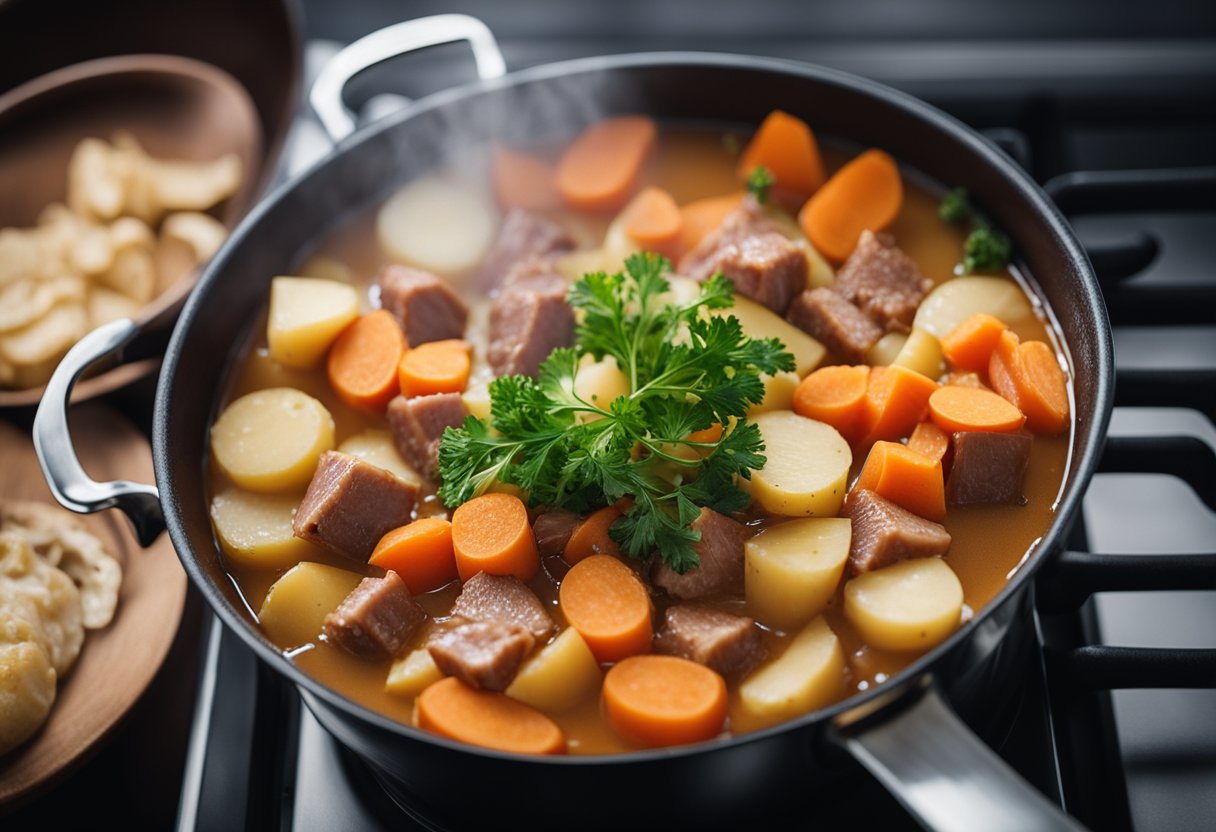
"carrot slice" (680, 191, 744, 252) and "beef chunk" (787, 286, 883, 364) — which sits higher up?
"carrot slice" (680, 191, 744, 252)

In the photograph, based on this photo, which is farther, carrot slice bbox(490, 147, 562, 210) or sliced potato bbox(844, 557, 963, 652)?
carrot slice bbox(490, 147, 562, 210)

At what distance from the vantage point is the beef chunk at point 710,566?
217 centimetres

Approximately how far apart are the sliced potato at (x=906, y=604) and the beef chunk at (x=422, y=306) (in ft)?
3.76

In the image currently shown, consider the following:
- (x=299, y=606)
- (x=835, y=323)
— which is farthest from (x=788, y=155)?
(x=299, y=606)

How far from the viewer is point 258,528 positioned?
242 centimetres

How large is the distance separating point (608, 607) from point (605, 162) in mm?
1371

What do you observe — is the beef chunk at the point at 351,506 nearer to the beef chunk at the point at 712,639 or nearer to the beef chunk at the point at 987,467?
the beef chunk at the point at 712,639

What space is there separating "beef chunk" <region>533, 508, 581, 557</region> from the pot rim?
48 centimetres

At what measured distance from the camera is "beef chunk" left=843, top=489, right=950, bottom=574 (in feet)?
7.03

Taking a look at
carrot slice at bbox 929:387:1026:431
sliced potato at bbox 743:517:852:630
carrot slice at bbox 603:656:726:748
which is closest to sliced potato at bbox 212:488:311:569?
carrot slice at bbox 603:656:726:748

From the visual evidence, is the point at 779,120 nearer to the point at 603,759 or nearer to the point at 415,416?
the point at 415,416

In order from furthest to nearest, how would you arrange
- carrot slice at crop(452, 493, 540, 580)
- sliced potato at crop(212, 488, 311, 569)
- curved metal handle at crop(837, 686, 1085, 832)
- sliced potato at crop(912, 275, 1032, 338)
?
sliced potato at crop(912, 275, 1032, 338)
sliced potato at crop(212, 488, 311, 569)
carrot slice at crop(452, 493, 540, 580)
curved metal handle at crop(837, 686, 1085, 832)

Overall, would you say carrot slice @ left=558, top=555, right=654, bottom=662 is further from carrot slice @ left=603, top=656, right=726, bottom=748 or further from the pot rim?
the pot rim

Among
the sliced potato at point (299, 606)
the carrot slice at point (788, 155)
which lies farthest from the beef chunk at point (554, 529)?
the carrot slice at point (788, 155)
